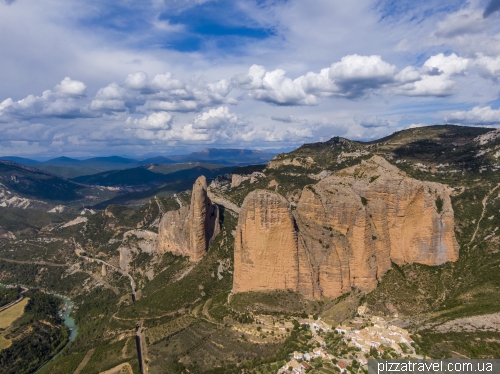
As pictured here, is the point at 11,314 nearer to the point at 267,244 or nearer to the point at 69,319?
the point at 69,319

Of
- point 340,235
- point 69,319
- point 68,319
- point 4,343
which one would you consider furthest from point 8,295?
point 340,235

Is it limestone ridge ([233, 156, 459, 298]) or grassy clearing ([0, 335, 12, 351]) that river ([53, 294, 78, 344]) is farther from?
limestone ridge ([233, 156, 459, 298])

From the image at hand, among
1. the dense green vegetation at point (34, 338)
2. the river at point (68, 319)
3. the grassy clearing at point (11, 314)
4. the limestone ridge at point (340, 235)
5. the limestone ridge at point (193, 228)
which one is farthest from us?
the grassy clearing at point (11, 314)

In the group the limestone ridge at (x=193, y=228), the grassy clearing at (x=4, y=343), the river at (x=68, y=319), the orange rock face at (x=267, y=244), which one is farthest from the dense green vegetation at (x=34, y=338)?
the orange rock face at (x=267, y=244)

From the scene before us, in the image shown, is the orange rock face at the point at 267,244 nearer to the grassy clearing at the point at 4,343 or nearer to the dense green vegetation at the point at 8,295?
the grassy clearing at the point at 4,343

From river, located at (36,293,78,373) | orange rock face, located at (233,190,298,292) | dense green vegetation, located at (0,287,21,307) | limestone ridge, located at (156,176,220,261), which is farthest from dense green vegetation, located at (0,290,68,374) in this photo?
orange rock face, located at (233,190,298,292)

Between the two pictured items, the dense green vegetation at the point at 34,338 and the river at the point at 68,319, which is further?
the river at the point at 68,319

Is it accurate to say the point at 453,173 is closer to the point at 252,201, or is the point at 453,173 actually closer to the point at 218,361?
the point at 252,201
